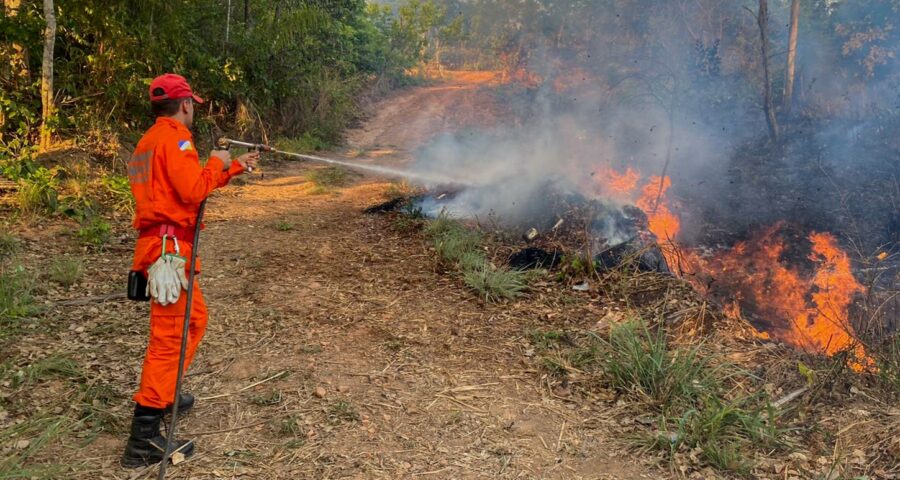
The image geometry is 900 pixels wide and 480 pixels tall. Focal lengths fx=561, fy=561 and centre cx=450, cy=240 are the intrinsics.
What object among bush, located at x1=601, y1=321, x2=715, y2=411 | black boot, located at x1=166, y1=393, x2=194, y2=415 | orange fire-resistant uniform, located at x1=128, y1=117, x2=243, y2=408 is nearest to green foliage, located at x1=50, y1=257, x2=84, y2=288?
black boot, located at x1=166, y1=393, x2=194, y2=415

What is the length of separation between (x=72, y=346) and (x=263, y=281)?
1.80 metres

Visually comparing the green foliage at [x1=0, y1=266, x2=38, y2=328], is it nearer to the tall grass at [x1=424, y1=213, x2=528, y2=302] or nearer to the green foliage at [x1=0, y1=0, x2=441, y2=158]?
the green foliage at [x1=0, y1=0, x2=441, y2=158]

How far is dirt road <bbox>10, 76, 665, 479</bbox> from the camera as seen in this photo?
3.01 m

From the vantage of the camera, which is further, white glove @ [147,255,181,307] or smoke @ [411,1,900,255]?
smoke @ [411,1,900,255]

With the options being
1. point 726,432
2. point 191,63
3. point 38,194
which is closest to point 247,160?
point 726,432

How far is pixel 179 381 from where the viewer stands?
281cm

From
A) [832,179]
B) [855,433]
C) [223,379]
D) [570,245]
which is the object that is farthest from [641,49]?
[223,379]

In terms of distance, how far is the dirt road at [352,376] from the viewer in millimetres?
3014

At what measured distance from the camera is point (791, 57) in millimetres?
10094

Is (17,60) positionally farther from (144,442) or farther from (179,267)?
(144,442)

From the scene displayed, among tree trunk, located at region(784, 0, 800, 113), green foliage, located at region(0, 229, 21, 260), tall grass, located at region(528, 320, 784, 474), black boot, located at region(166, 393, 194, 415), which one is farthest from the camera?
tree trunk, located at region(784, 0, 800, 113)

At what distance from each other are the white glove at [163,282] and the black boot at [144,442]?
0.57 m

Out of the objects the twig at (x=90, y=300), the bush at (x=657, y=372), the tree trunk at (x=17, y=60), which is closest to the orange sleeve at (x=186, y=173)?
the twig at (x=90, y=300)

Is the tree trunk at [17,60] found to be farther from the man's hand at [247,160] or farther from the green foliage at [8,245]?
the man's hand at [247,160]
